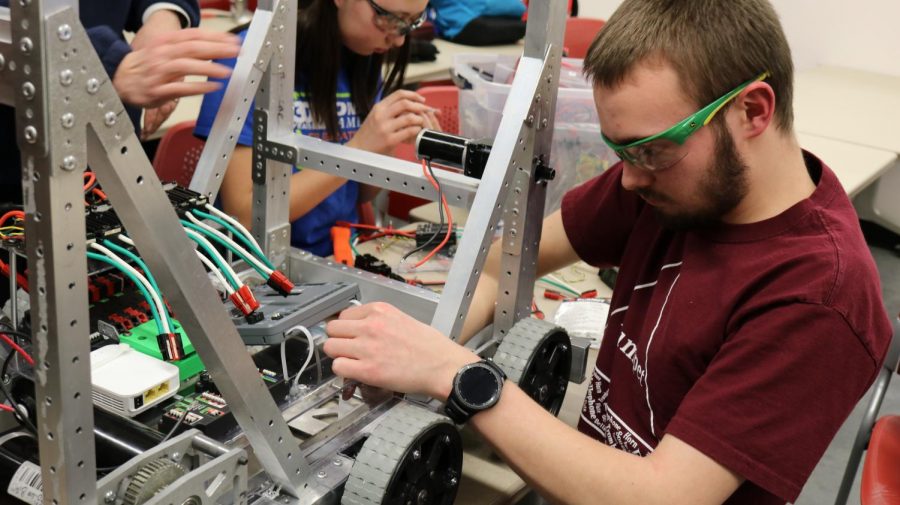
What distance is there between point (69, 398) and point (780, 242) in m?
0.72

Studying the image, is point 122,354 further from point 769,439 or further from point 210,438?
point 769,439

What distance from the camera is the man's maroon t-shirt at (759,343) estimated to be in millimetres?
866

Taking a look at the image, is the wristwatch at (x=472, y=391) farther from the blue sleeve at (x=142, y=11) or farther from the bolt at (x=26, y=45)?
the blue sleeve at (x=142, y=11)

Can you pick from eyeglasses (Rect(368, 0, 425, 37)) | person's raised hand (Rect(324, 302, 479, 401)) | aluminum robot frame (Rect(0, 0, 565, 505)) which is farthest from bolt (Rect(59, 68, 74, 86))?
eyeglasses (Rect(368, 0, 425, 37))

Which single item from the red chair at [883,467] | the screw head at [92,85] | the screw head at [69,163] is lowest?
the red chair at [883,467]

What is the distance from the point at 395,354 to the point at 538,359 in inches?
9.0

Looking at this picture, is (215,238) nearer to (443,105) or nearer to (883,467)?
(883,467)

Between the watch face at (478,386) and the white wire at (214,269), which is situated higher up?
the white wire at (214,269)

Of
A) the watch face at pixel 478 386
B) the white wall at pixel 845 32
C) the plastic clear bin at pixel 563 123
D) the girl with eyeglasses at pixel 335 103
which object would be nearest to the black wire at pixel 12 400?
the watch face at pixel 478 386

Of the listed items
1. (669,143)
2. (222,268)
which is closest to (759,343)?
(669,143)

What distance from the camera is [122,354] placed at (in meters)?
0.95

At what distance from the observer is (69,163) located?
2.00 ft

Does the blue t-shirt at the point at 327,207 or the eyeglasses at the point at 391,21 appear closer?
the eyeglasses at the point at 391,21

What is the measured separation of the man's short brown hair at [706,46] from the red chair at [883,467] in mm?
713
